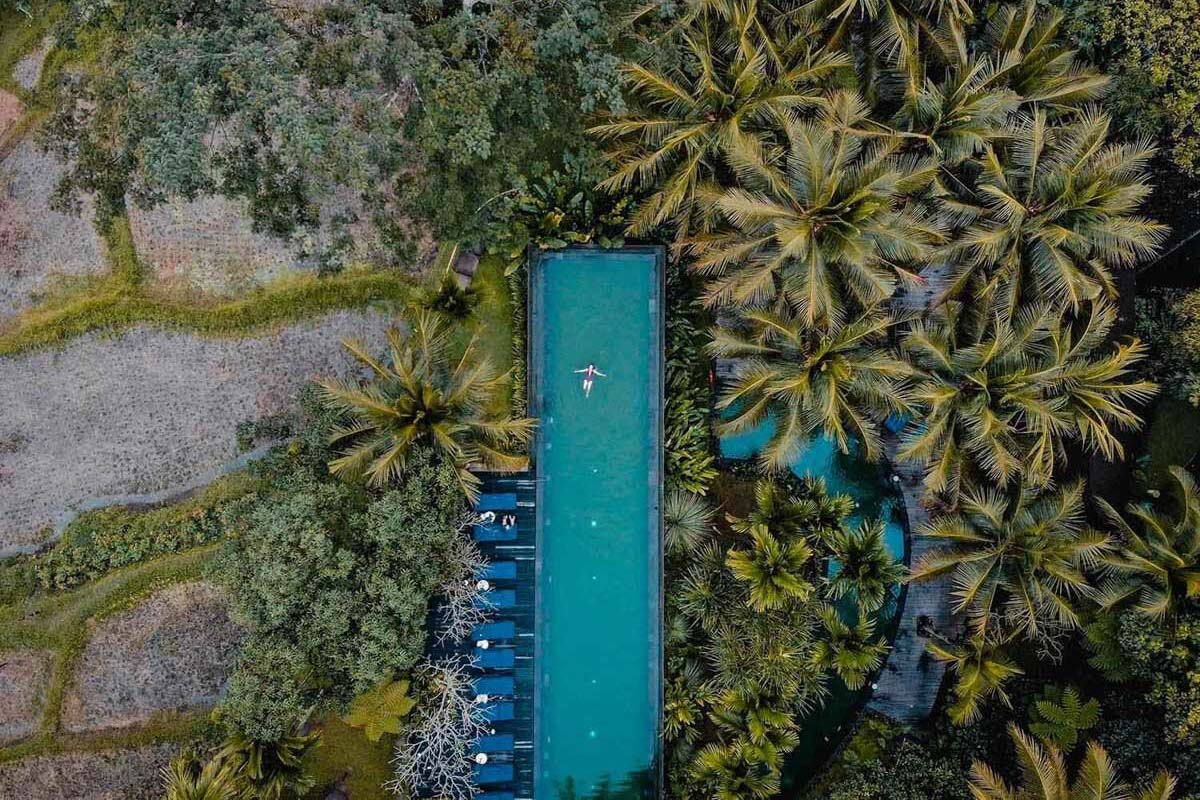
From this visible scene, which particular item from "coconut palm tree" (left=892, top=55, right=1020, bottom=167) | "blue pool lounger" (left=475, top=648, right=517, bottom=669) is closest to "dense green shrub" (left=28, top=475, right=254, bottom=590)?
"blue pool lounger" (left=475, top=648, right=517, bottom=669)

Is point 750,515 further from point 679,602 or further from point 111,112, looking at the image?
point 111,112

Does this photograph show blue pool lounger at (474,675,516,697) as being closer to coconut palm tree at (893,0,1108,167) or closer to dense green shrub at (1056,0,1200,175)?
coconut palm tree at (893,0,1108,167)

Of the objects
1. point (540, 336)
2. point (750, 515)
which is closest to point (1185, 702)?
point (750, 515)

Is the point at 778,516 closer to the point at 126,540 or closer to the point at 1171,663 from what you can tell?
the point at 1171,663

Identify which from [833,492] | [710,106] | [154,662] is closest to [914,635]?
[833,492]

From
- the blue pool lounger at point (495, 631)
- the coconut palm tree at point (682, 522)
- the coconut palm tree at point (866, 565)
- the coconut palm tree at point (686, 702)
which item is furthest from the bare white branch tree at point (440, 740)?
the coconut palm tree at point (866, 565)

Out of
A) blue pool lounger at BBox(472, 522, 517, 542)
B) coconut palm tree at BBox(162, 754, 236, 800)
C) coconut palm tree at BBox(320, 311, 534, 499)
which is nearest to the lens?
coconut palm tree at BBox(162, 754, 236, 800)

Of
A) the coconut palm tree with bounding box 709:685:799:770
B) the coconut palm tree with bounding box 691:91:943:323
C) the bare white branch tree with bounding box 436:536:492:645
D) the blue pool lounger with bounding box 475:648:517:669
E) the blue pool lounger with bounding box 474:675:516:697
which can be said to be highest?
the coconut palm tree with bounding box 691:91:943:323
